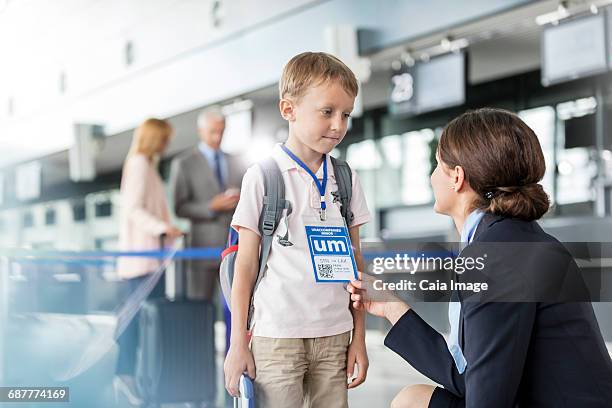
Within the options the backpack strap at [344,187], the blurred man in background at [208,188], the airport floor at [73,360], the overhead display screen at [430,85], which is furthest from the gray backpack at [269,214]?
the overhead display screen at [430,85]

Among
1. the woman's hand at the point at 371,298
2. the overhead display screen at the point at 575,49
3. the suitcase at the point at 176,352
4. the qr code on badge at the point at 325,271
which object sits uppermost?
the overhead display screen at the point at 575,49

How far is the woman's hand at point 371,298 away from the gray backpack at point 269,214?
0.16 metres

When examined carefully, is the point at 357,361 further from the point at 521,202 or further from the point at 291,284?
the point at 521,202

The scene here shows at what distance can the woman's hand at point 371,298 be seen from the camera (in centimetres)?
156

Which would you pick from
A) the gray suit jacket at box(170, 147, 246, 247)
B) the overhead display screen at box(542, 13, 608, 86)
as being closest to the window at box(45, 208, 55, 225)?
the gray suit jacket at box(170, 147, 246, 247)

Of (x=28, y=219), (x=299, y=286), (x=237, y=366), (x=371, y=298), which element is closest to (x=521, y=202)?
(x=371, y=298)

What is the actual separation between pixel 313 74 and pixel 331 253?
37 centimetres

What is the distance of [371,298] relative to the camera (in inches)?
62.2

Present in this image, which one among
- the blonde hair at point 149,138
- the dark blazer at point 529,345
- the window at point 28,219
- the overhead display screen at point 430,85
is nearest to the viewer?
the dark blazer at point 529,345

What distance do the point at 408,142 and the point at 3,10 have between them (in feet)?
23.8

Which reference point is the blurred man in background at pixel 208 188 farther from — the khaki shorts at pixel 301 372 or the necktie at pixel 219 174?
the khaki shorts at pixel 301 372

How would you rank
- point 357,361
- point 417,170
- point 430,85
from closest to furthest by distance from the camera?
point 357,361
point 430,85
point 417,170

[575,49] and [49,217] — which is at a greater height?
[575,49]

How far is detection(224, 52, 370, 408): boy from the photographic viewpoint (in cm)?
161
